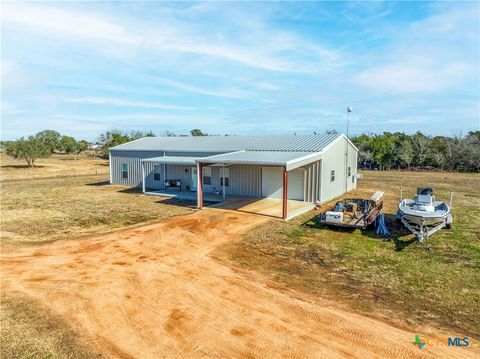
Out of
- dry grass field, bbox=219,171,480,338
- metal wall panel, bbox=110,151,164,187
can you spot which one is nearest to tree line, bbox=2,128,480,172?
metal wall panel, bbox=110,151,164,187

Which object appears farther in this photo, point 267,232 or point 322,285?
point 267,232

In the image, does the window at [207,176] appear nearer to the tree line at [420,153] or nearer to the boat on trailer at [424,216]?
the boat on trailer at [424,216]

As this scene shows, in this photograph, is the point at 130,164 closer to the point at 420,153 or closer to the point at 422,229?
the point at 422,229

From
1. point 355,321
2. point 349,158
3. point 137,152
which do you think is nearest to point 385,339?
point 355,321

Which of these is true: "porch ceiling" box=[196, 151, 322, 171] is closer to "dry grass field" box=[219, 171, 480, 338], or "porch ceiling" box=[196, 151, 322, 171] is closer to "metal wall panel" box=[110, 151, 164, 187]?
"dry grass field" box=[219, 171, 480, 338]

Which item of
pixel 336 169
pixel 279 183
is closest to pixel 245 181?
pixel 279 183

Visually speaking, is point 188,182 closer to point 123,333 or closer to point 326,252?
point 326,252

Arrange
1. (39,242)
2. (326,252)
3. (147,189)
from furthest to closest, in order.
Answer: (147,189), (39,242), (326,252)
